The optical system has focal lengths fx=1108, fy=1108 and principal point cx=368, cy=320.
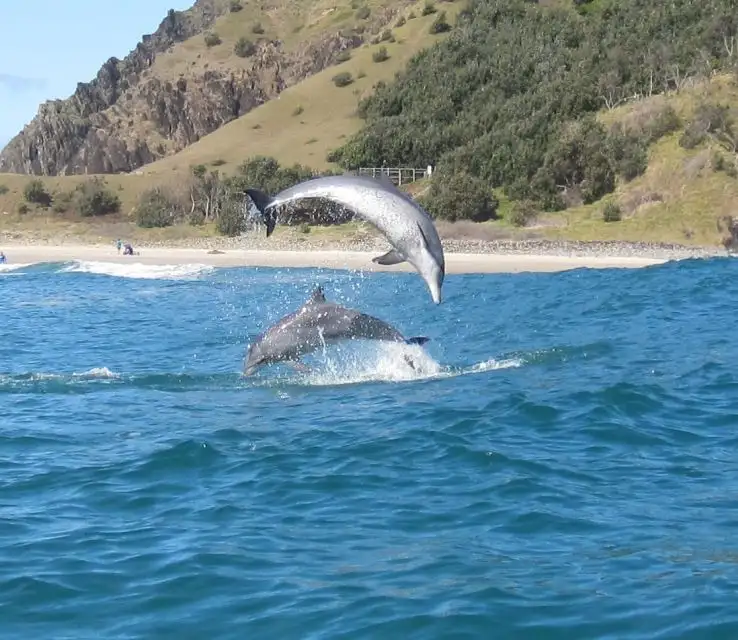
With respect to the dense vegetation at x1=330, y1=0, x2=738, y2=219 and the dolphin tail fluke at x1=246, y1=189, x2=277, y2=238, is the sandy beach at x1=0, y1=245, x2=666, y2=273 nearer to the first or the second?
the dense vegetation at x1=330, y1=0, x2=738, y2=219

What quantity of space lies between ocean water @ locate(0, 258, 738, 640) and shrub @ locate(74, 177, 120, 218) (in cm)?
5806

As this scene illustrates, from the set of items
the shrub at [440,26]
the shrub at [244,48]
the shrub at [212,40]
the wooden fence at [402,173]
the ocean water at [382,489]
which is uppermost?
the shrub at [212,40]

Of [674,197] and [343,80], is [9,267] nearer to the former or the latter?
[674,197]

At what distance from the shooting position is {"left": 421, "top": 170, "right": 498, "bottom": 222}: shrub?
5884cm

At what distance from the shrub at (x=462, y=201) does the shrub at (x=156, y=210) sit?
64.8 feet

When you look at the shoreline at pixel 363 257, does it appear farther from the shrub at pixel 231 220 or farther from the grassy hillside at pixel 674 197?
the shrub at pixel 231 220

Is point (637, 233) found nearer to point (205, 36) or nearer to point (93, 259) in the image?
point (93, 259)

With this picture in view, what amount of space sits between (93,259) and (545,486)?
156ft

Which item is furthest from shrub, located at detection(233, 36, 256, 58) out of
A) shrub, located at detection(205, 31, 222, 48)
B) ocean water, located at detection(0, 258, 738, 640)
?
ocean water, located at detection(0, 258, 738, 640)

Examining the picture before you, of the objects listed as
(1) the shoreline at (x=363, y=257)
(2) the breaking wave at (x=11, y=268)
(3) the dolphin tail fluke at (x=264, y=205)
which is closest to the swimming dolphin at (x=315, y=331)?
(3) the dolphin tail fluke at (x=264, y=205)

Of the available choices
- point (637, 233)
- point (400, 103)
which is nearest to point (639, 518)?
point (637, 233)

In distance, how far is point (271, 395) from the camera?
52.8 ft

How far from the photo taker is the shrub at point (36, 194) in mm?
81200

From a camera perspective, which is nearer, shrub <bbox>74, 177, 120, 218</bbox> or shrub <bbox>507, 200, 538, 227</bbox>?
shrub <bbox>507, 200, 538, 227</bbox>
